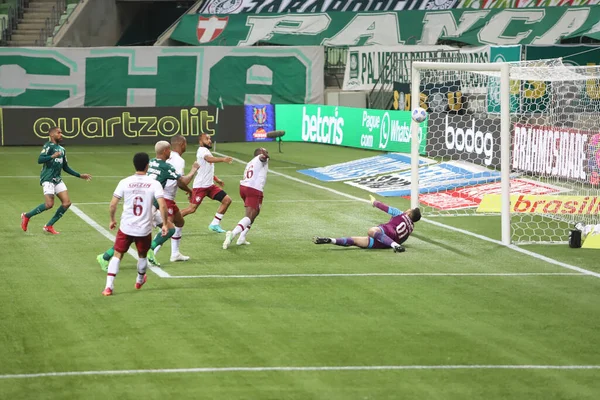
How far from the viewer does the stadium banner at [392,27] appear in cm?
4400

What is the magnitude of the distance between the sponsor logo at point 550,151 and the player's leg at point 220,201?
7.40 m

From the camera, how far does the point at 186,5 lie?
5541 centimetres

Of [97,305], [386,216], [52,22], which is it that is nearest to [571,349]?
[97,305]

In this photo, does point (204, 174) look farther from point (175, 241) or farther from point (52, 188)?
point (175, 241)

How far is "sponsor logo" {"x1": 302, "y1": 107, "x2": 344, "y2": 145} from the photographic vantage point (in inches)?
1480

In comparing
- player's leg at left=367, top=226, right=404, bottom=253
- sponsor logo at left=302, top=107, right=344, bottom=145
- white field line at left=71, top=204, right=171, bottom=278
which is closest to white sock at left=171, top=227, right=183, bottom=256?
white field line at left=71, top=204, right=171, bottom=278

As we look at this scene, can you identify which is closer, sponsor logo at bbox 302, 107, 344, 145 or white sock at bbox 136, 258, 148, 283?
white sock at bbox 136, 258, 148, 283

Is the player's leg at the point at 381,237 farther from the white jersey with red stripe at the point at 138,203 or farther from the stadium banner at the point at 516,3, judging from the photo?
the stadium banner at the point at 516,3

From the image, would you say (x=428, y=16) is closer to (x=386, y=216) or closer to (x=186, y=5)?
(x=186, y=5)

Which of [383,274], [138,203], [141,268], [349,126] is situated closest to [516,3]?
[349,126]

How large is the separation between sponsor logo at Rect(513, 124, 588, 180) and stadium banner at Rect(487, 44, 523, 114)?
1941mm

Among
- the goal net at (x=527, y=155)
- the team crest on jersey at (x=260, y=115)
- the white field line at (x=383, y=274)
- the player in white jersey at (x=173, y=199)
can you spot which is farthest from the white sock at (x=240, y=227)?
the team crest on jersey at (x=260, y=115)

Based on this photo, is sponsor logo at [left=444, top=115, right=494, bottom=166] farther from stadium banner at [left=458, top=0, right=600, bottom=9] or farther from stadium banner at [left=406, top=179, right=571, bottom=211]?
stadium banner at [left=458, top=0, right=600, bottom=9]

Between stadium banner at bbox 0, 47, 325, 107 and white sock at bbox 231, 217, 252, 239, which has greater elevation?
stadium banner at bbox 0, 47, 325, 107
